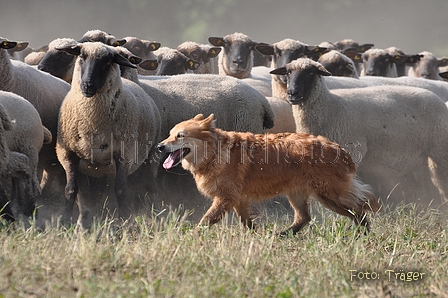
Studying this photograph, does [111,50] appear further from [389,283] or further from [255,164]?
[389,283]

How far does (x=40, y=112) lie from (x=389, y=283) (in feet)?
14.1

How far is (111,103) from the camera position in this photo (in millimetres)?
6969

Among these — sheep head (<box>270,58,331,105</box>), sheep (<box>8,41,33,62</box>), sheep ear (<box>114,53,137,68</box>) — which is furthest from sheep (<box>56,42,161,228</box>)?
sheep (<box>8,41,33,62</box>)

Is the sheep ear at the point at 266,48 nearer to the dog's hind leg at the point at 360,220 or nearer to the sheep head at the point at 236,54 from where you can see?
the sheep head at the point at 236,54

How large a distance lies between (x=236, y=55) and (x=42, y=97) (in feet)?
16.2

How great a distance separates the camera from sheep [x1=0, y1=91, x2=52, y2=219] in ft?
20.9

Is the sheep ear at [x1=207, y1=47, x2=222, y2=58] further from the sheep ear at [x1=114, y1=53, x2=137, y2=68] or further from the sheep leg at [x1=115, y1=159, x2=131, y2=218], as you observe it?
the sheep leg at [x1=115, y1=159, x2=131, y2=218]

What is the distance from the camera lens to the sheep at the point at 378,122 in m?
8.44

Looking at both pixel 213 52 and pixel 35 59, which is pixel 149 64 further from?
pixel 213 52

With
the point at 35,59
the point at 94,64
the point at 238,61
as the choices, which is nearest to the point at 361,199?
the point at 94,64

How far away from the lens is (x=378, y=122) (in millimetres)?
8836

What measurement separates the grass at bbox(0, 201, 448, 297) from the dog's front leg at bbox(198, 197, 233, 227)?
10.1 inches

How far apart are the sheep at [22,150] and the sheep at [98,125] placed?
1.17ft

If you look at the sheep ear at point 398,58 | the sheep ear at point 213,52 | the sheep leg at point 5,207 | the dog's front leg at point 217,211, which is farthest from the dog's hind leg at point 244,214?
the sheep ear at point 398,58
